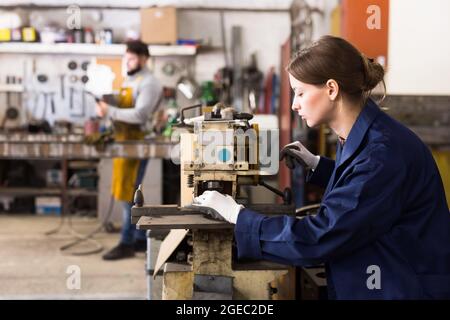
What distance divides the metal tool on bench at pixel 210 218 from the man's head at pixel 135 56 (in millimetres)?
1814

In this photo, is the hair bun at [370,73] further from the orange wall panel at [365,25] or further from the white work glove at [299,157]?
the orange wall panel at [365,25]

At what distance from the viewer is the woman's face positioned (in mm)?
1205

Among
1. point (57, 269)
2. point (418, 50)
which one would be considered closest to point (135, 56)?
point (57, 269)

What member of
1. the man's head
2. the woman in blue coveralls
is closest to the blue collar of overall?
the woman in blue coveralls

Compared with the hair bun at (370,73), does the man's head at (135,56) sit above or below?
above

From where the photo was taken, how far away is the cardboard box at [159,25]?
15.5ft

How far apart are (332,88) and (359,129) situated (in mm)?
112

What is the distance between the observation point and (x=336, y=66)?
1.17 m

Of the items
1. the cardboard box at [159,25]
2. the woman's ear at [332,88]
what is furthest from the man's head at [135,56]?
the woman's ear at [332,88]

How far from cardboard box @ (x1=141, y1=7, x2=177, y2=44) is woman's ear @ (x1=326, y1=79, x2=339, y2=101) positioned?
376 cm

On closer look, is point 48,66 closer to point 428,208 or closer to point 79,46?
point 79,46

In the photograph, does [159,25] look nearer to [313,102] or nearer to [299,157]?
[299,157]
